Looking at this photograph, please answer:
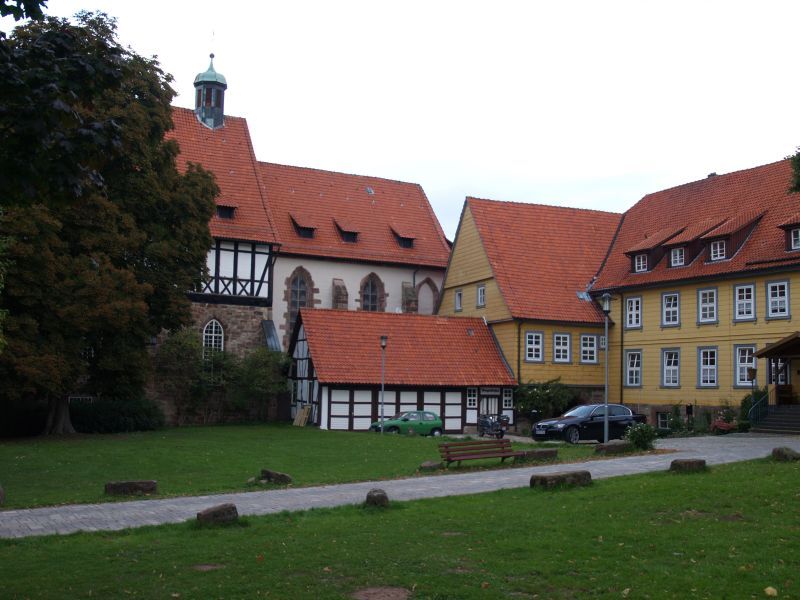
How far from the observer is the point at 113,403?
1463 inches

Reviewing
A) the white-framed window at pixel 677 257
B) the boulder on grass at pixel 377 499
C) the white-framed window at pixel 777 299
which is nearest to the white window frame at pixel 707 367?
the white-framed window at pixel 777 299

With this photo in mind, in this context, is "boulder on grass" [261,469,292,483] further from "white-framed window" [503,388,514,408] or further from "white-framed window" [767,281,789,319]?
"white-framed window" [503,388,514,408]

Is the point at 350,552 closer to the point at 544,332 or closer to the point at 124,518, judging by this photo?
the point at 124,518

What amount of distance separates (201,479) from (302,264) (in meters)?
30.0

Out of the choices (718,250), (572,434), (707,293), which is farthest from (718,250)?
(572,434)

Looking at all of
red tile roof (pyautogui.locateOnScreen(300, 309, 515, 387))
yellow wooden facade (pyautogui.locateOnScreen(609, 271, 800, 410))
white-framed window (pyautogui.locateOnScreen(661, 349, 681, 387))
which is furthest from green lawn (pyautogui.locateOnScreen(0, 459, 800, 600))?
white-framed window (pyautogui.locateOnScreen(661, 349, 681, 387))

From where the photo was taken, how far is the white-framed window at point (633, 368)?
41.9 m

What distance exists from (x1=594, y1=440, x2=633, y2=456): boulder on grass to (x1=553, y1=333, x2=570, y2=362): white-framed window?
767 inches

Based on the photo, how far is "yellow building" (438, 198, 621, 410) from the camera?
42219 millimetres

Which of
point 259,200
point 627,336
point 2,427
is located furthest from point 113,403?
point 627,336

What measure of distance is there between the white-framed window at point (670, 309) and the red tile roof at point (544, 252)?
3.68 meters

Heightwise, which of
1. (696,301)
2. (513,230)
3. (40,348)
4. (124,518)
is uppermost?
(513,230)

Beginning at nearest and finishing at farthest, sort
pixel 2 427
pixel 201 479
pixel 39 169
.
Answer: pixel 39 169, pixel 201 479, pixel 2 427

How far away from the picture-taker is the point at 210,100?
164 feet
